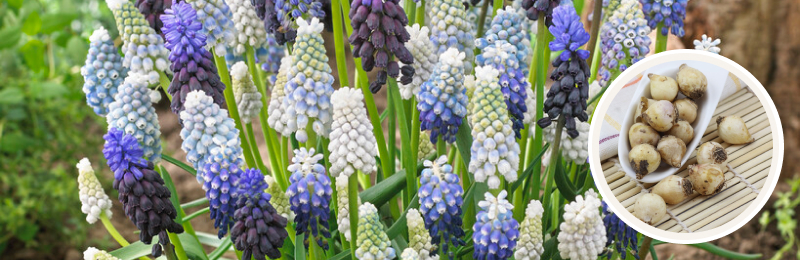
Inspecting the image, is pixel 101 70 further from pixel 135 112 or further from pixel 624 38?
pixel 624 38

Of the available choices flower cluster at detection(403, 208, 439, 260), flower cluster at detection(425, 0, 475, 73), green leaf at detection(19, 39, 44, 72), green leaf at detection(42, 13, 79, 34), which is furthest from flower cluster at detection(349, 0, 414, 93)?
green leaf at detection(19, 39, 44, 72)

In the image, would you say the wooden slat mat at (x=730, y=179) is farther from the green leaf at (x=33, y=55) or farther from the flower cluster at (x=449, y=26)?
the green leaf at (x=33, y=55)

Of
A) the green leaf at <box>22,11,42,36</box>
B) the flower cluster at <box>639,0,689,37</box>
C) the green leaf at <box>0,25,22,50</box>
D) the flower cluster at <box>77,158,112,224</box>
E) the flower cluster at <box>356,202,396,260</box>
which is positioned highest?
the green leaf at <box>22,11,42,36</box>

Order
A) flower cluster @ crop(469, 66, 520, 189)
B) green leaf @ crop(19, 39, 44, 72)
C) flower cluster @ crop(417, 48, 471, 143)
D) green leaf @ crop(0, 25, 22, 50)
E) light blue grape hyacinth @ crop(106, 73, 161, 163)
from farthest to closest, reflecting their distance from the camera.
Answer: green leaf @ crop(19, 39, 44, 72) → green leaf @ crop(0, 25, 22, 50) → light blue grape hyacinth @ crop(106, 73, 161, 163) → flower cluster @ crop(417, 48, 471, 143) → flower cluster @ crop(469, 66, 520, 189)

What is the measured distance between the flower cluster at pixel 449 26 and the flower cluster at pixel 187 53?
0.55 meters

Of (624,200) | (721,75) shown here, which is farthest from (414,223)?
(721,75)

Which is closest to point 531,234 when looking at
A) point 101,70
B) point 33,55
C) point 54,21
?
point 101,70

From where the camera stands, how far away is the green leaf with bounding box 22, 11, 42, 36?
11.2 ft

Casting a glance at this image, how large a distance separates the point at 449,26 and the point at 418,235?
53cm

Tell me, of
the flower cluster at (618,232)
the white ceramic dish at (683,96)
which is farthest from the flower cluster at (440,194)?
the flower cluster at (618,232)

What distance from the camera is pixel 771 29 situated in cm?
406

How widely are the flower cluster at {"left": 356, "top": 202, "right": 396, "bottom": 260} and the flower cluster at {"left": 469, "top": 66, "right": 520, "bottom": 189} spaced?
0.76ft

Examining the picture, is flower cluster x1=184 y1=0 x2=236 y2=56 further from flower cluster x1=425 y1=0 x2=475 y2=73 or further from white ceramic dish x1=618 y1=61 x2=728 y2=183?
white ceramic dish x1=618 y1=61 x2=728 y2=183

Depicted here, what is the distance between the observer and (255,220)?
5.06 ft
